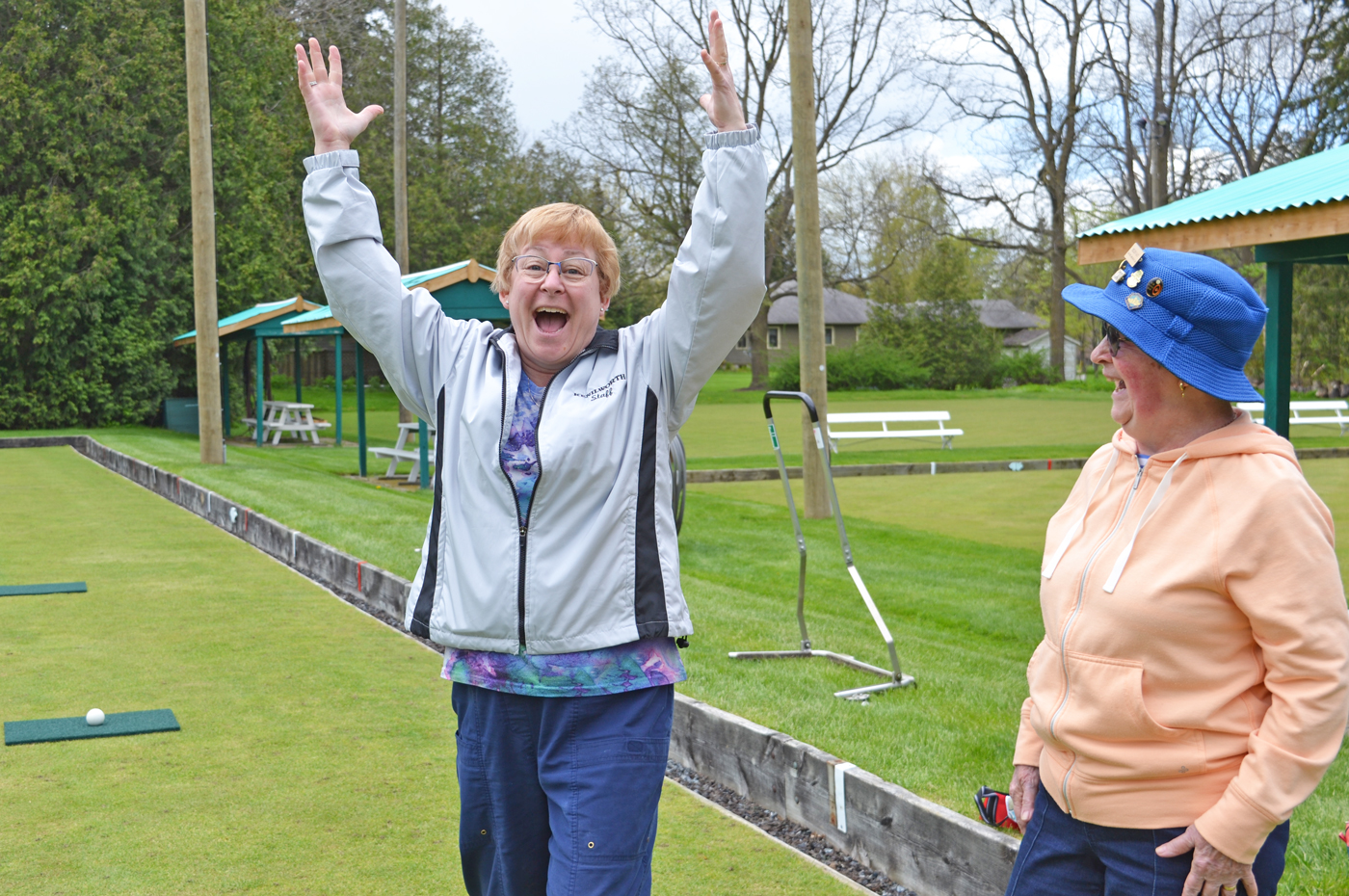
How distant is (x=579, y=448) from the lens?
246 cm

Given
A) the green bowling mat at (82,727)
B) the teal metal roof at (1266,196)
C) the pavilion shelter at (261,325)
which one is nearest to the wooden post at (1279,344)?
the teal metal roof at (1266,196)

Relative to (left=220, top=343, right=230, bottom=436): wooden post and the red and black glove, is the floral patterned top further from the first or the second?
(left=220, top=343, right=230, bottom=436): wooden post

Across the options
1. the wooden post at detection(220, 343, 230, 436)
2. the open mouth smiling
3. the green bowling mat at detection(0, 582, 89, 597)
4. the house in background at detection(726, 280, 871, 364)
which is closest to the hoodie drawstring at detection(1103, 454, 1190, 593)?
the open mouth smiling

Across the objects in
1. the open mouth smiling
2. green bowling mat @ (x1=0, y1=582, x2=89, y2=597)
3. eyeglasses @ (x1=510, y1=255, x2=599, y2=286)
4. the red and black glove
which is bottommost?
green bowling mat @ (x1=0, y1=582, x2=89, y2=597)

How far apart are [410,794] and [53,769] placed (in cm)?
147

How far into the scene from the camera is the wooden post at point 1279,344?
7.04 metres

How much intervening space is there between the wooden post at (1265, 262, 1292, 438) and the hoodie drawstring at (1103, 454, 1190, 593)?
17.7 feet

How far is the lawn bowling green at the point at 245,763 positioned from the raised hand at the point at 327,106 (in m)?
2.30

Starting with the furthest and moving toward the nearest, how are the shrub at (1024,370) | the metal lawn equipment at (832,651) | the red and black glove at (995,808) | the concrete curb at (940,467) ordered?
the shrub at (1024,370) → the concrete curb at (940,467) → the metal lawn equipment at (832,651) → the red and black glove at (995,808)

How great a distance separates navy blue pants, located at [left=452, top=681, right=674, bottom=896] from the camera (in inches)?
95.6

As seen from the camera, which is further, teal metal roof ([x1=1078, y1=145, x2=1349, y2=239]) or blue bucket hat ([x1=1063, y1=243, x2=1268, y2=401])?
teal metal roof ([x1=1078, y1=145, x2=1349, y2=239])

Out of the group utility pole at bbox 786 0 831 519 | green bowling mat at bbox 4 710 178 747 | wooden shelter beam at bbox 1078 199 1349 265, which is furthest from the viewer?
utility pole at bbox 786 0 831 519

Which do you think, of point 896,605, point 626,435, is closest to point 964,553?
point 896,605

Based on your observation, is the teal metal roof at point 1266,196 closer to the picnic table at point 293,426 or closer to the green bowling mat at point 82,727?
the green bowling mat at point 82,727
